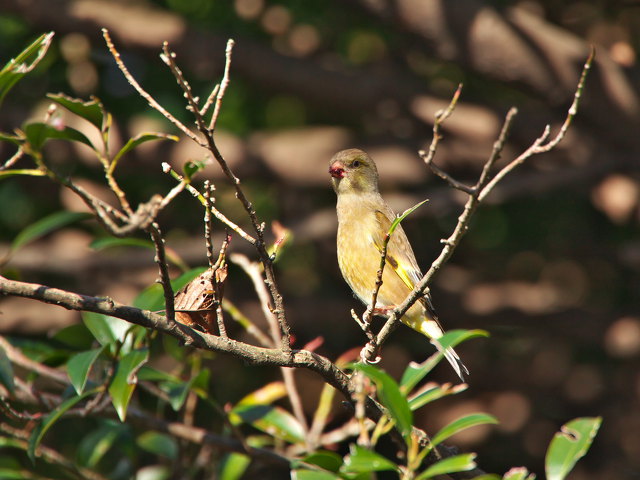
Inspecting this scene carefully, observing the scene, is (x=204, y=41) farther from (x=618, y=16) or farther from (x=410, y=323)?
(x=618, y=16)

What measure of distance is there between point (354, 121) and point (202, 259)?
1.61 metres

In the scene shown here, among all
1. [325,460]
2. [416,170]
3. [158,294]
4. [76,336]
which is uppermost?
[416,170]

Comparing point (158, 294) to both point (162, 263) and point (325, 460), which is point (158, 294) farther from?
point (162, 263)

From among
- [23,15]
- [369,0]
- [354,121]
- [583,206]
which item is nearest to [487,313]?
[583,206]

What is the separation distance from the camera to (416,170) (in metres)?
5.62

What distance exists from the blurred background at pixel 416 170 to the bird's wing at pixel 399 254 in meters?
1.39

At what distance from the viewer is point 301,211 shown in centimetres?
581

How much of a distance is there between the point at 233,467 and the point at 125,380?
108 centimetres

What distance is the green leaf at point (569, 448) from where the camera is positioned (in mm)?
2070

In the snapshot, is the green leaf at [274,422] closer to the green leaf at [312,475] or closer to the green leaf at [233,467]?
the green leaf at [233,467]

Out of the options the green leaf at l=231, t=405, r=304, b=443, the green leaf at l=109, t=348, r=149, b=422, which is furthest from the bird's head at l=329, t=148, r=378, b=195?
the green leaf at l=109, t=348, r=149, b=422

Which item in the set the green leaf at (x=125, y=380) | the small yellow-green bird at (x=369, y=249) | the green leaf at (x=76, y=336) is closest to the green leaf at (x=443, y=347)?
the green leaf at (x=125, y=380)

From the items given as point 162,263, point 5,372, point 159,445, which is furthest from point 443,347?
point 159,445

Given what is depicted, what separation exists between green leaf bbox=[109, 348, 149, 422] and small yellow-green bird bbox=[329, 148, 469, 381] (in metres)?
1.26
